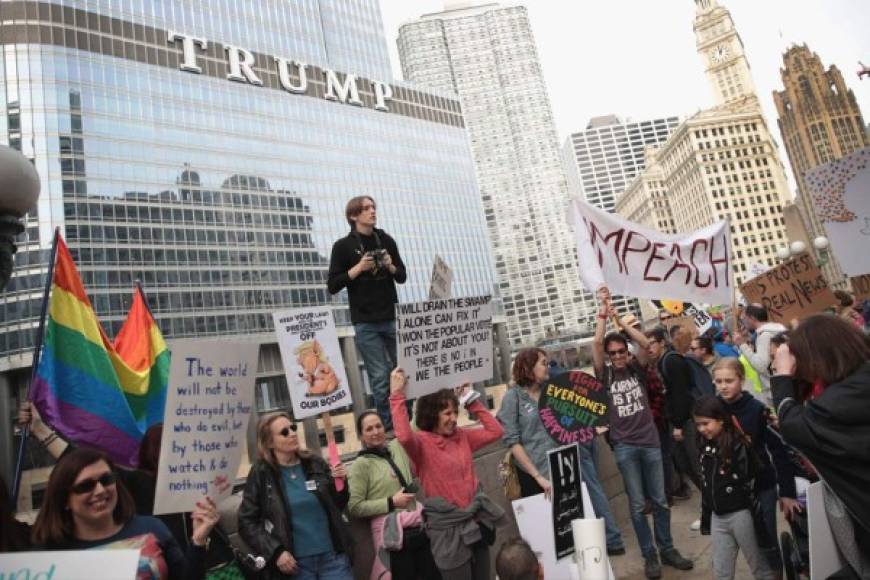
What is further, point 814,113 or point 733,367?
point 814,113

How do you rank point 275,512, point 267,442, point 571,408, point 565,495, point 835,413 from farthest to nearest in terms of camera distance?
point 571,408 → point 565,495 → point 267,442 → point 275,512 → point 835,413

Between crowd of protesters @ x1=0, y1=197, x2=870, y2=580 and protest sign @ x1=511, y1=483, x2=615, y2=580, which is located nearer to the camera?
crowd of protesters @ x1=0, y1=197, x2=870, y2=580

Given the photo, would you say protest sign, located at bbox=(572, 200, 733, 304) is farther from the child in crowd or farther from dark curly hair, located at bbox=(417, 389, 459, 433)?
dark curly hair, located at bbox=(417, 389, 459, 433)

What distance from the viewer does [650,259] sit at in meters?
7.09

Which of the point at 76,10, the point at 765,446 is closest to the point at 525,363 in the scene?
the point at 765,446

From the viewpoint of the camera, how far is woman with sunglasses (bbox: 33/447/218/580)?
2926 millimetres

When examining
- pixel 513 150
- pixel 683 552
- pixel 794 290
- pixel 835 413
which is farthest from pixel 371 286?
pixel 513 150

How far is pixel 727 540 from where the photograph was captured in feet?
14.0

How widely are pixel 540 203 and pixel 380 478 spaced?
170945mm

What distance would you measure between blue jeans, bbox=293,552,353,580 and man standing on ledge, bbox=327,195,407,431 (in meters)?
2.51

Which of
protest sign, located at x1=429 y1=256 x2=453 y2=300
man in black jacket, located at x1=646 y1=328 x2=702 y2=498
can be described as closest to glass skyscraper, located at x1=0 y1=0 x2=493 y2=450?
protest sign, located at x1=429 y1=256 x2=453 y2=300

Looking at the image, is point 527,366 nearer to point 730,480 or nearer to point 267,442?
point 730,480

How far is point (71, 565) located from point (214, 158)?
73476mm

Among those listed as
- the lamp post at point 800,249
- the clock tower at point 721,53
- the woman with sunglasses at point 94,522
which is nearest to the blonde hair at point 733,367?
the woman with sunglasses at point 94,522
